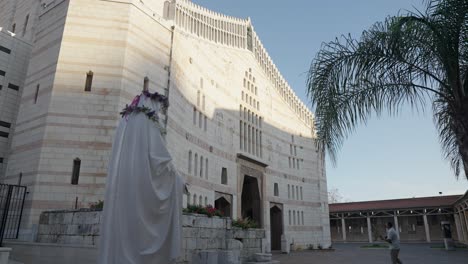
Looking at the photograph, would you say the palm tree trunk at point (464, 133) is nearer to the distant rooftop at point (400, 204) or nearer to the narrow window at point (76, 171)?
the narrow window at point (76, 171)

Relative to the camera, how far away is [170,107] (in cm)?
1557

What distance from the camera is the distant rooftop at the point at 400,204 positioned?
112 feet

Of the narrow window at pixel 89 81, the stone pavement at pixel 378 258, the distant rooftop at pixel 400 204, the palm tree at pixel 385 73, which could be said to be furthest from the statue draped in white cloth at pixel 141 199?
the distant rooftop at pixel 400 204

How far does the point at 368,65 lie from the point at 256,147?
19524 millimetres

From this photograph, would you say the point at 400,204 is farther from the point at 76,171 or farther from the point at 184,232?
the point at 76,171

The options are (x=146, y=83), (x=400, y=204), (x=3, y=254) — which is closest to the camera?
(x=3, y=254)

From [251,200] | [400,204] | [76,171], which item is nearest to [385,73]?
[76,171]

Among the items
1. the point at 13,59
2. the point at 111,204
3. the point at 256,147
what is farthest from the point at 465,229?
the point at 13,59

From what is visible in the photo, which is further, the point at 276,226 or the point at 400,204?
the point at 400,204

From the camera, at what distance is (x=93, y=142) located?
1238 centimetres

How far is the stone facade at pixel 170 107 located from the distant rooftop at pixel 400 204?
960 centimetres

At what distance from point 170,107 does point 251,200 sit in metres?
12.0

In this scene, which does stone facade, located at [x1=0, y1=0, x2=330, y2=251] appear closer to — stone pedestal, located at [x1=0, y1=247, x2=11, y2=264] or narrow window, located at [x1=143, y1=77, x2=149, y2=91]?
narrow window, located at [x1=143, y1=77, x2=149, y2=91]

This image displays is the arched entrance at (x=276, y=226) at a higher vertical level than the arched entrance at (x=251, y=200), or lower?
lower
